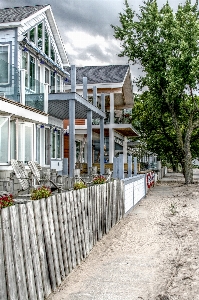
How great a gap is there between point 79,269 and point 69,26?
2101 centimetres

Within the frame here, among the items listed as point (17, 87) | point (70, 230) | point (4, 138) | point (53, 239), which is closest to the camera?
point (53, 239)

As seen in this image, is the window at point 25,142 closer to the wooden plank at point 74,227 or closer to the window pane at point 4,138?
the window pane at point 4,138

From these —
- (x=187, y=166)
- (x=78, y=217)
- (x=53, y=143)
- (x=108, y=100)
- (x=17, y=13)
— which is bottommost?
(x=78, y=217)

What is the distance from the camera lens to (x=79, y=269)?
7441mm

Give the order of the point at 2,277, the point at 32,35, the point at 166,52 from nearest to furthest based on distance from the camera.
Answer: the point at 2,277, the point at 32,35, the point at 166,52

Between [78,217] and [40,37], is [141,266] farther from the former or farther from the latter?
[40,37]

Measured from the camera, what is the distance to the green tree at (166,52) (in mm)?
27953

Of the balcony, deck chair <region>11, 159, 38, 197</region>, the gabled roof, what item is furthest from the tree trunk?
deck chair <region>11, 159, 38, 197</region>

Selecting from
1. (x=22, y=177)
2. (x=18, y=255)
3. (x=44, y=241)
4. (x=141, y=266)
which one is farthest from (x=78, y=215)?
(x=22, y=177)

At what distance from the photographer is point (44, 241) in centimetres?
603

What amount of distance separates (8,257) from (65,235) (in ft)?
7.54

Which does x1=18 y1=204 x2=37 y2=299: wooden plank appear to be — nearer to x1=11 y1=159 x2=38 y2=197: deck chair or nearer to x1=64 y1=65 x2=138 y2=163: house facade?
x1=11 y1=159 x2=38 y2=197: deck chair

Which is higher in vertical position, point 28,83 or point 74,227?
point 28,83

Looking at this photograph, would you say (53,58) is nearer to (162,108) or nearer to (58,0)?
(58,0)
